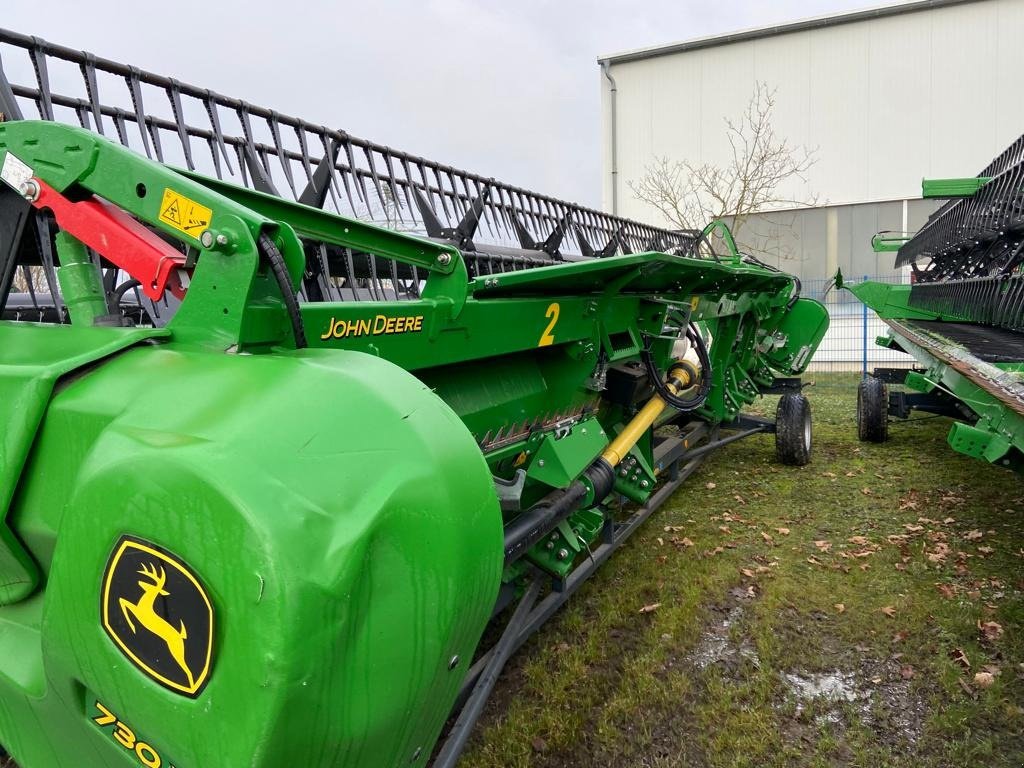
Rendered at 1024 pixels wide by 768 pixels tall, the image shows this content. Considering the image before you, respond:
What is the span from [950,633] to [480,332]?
2719mm

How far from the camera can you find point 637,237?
28.0 feet

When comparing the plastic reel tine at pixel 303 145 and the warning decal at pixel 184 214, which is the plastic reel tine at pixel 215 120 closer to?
the plastic reel tine at pixel 303 145

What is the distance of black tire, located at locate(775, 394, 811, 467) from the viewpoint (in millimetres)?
6402

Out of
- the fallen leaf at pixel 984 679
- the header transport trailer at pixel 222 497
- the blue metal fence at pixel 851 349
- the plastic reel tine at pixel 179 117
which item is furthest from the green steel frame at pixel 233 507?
the blue metal fence at pixel 851 349

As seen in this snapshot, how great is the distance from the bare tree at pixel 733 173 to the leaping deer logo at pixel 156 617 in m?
17.4

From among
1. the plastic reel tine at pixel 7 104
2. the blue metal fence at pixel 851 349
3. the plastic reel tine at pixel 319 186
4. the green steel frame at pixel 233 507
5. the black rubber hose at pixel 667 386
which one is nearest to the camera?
the green steel frame at pixel 233 507

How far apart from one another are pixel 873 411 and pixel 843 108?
13.3m

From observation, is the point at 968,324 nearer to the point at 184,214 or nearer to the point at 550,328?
the point at 550,328

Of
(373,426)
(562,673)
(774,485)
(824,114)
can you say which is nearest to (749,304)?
(774,485)

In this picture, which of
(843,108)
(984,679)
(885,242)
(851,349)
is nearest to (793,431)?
(984,679)

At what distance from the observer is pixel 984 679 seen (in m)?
2.89

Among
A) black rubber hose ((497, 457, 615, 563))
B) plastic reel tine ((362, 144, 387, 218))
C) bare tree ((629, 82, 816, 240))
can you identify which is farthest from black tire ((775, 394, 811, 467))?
bare tree ((629, 82, 816, 240))

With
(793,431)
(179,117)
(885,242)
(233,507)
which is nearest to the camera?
(233,507)

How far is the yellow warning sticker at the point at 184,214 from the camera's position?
1.31 m
